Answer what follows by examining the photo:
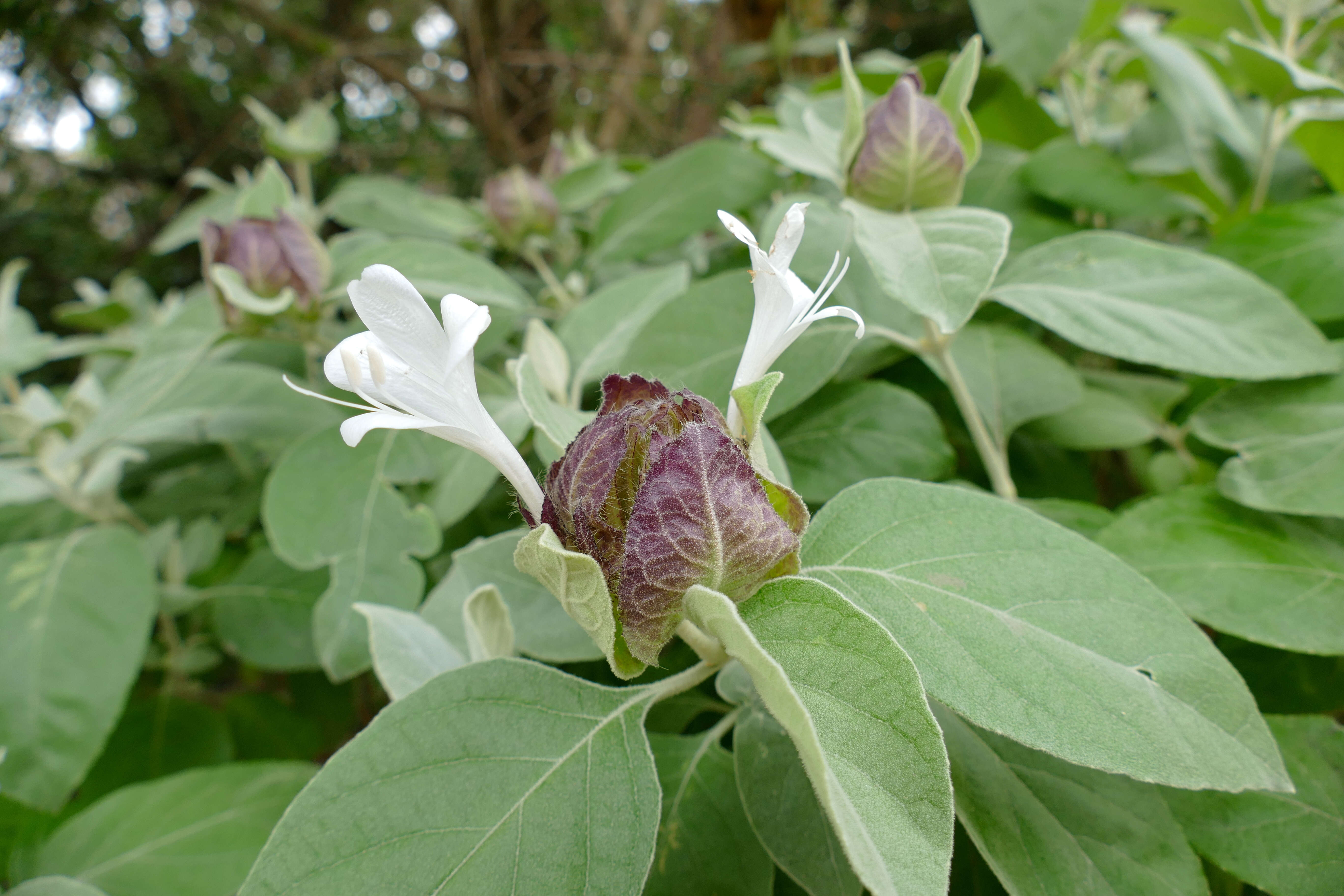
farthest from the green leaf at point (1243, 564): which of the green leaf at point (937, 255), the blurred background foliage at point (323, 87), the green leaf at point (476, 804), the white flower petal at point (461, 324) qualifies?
the blurred background foliage at point (323, 87)

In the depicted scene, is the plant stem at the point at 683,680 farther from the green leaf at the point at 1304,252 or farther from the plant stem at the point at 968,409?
the green leaf at the point at 1304,252

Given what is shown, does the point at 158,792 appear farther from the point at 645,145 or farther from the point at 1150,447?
the point at 645,145

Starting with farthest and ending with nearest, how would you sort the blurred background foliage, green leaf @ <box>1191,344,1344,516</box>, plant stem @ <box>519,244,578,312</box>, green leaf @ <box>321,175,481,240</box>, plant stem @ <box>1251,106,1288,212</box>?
the blurred background foliage < green leaf @ <box>321,175,481,240</box> < plant stem @ <box>519,244,578,312</box> < plant stem @ <box>1251,106,1288,212</box> < green leaf @ <box>1191,344,1344,516</box>

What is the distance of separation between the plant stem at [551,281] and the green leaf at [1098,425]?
0.69m

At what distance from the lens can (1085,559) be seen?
0.51 meters

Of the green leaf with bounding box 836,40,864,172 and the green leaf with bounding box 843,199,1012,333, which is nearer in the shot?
the green leaf with bounding box 843,199,1012,333

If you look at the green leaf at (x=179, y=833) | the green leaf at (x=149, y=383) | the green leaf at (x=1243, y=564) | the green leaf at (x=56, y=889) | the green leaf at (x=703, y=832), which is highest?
the green leaf at (x=1243, y=564)

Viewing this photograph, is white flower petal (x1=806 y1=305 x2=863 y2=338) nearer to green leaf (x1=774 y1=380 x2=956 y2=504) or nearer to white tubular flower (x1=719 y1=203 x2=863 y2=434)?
white tubular flower (x1=719 y1=203 x2=863 y2=434)

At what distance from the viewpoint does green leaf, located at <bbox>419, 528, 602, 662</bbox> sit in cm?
67

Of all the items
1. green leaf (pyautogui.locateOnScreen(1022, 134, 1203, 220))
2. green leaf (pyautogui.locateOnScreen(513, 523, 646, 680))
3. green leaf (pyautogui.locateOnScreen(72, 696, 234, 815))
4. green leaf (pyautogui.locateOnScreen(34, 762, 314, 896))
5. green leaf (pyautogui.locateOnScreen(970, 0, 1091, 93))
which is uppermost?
green leaf (pyautogui.locateOnScreen(970, 0, 1091, 93))

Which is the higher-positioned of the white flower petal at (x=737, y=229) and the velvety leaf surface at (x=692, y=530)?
the white flower petal at (x=737, y=229)

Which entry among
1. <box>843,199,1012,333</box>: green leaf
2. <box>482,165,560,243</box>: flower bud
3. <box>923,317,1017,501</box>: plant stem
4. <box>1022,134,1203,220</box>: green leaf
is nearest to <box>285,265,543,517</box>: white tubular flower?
<box>843,199,1012,333</box>: green leaf

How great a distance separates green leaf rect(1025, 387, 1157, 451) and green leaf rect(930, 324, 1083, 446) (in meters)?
0.02

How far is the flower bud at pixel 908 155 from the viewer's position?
0.74 m
